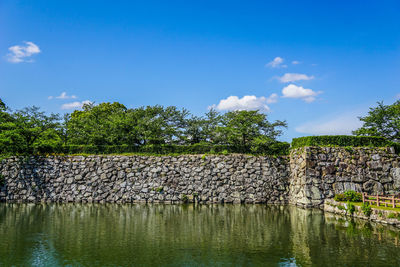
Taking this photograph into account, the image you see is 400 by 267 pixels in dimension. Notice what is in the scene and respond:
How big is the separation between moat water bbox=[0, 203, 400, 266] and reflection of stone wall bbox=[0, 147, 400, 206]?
6.96 m

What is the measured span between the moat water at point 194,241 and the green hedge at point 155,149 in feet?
28.7

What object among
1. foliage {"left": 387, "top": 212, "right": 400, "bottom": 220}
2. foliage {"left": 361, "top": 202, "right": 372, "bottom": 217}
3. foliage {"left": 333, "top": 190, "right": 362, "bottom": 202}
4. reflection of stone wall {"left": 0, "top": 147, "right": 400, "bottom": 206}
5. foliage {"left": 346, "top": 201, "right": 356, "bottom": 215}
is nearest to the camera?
foliage {"left": 387, "top": 212, "right": 400, "bottom": 220}

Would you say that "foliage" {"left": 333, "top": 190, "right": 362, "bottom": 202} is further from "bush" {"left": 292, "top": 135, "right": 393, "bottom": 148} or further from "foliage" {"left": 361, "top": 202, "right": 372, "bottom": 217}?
"bush" {"left": 292, "top": 135, "right": 393, "bottom": 148}

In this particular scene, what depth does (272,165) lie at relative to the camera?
2248cm

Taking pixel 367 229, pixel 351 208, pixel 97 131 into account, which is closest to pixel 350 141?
pixel 351 208

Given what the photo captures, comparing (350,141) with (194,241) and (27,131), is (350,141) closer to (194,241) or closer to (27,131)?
(194,241)

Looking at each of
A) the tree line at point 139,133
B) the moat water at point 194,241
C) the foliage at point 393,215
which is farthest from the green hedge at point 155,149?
the foliage at point 393,215

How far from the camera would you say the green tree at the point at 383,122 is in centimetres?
2622

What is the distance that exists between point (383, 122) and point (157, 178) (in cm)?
2069

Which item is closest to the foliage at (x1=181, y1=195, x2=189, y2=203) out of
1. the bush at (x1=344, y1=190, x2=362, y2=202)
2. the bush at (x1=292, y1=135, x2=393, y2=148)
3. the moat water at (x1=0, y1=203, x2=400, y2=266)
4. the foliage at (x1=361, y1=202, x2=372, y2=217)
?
the moat water at (x1=0, y1=203, x2=400, y2=266)

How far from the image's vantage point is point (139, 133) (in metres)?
25.3

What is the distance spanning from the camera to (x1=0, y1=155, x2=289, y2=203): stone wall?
22.0 m

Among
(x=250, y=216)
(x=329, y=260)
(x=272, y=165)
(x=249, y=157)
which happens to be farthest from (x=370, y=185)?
(x=329, y=260)

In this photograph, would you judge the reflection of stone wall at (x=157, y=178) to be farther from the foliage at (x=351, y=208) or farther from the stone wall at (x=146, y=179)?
the foliage at (x=351, y=208)
